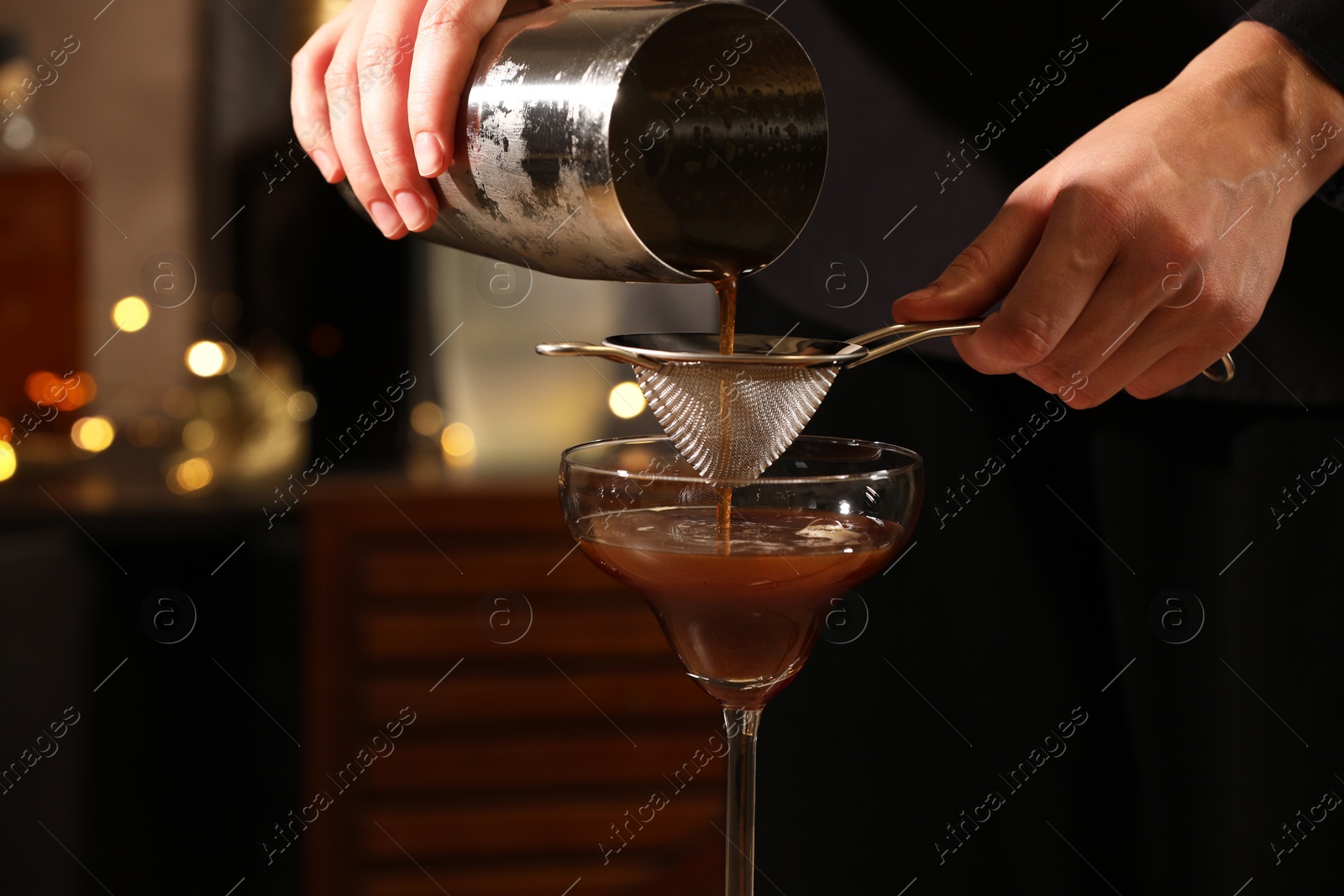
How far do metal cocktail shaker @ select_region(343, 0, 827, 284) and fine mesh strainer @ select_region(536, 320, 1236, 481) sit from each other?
55 millimetres

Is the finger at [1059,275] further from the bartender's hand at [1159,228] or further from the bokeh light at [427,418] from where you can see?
the bokeh light at [427,418]

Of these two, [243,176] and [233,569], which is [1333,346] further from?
[243,176]

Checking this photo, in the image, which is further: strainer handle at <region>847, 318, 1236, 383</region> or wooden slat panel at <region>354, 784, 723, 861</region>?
wooden slat panel at <region>354, 784, 723, 861</region>

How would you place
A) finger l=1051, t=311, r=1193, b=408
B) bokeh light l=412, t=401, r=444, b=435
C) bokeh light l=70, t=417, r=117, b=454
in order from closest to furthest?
finger l=1051, t=311, r=1193, b=408 → bokeh light l=70, t=417, r=117, b=454 → bokeh light l=412, t=401, r=444, b=435

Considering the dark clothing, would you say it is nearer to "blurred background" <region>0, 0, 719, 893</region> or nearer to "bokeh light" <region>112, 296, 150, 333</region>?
"blurred background" <region>0, 0, 719, 893</region>

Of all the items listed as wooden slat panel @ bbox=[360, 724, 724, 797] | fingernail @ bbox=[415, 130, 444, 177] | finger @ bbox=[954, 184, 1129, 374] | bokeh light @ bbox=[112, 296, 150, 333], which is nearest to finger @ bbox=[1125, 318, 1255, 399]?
finger @ bbox=[954, 184, 1129, 374]

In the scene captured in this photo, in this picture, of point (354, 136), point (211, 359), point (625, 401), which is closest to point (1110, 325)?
point (354, 136)

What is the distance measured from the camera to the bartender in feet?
2.52

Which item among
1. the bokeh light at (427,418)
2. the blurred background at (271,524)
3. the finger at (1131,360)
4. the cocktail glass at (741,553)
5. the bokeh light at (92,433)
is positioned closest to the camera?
the cocktail glass at (741,553)

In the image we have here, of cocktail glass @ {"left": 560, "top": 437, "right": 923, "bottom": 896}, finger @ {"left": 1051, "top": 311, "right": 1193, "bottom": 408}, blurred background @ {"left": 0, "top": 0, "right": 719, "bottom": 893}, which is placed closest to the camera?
cocktail glass @ {"left": 560, "top": 437, "right": 923, "bottom": 896}

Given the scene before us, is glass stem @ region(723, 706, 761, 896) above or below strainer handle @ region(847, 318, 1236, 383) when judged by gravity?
below

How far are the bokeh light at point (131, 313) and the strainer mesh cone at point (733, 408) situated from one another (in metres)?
2.05

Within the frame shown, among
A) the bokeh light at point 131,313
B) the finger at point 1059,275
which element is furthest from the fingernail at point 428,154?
the bokeh light at point 131,313

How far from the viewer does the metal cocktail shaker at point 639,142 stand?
2.27 ft
